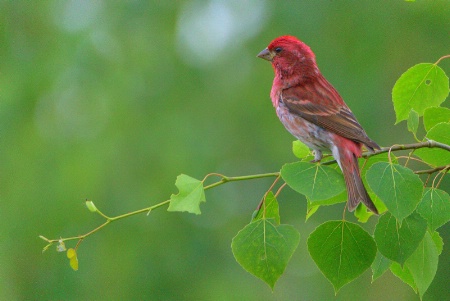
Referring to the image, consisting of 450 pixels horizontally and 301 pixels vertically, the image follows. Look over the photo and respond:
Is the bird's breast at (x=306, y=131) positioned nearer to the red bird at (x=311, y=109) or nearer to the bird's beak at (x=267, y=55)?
the red bird at (x=311, y=109)

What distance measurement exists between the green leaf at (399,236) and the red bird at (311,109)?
0.54 metres

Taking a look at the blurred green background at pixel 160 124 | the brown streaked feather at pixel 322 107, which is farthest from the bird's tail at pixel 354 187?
the blurred green background at pixel 160 124

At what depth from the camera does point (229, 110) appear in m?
16.1

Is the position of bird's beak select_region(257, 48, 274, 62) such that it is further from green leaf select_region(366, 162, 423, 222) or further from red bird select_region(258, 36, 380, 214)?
green leaf select_region(366, 162, 423, 222)

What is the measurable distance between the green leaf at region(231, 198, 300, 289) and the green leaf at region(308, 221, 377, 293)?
88mm

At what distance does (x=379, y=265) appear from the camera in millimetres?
3316

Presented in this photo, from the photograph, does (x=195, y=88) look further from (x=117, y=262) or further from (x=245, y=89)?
(x=117, y=262)

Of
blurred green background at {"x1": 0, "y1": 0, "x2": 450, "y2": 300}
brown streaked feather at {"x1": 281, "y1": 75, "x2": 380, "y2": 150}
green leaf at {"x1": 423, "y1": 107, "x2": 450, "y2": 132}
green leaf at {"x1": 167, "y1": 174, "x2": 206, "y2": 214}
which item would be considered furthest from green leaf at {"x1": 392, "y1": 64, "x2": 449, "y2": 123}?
blurred green background at {"x1": 0, "y1": 0, "x2": 450, "y2": 300}

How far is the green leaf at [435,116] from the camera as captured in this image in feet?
11.3

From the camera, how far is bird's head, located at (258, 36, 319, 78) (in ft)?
18.0

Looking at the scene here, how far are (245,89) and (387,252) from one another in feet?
43.1

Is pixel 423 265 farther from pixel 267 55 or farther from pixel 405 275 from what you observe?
pixel 267 55

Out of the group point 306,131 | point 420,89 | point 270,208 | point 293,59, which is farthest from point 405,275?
point 293,59

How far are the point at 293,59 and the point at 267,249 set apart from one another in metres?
2.58
